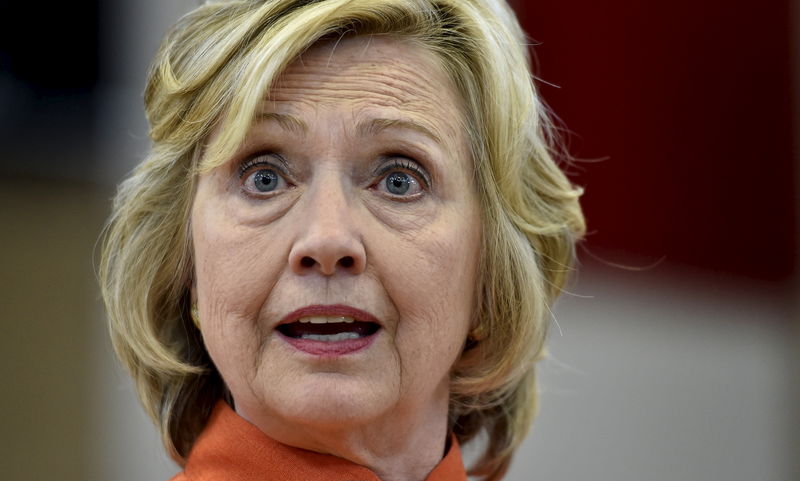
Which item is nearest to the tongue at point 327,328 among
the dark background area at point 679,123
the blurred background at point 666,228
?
the blurred background at point 666,228

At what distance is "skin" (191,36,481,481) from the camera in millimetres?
1868

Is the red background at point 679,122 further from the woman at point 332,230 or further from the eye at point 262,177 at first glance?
the eye at point 262,177

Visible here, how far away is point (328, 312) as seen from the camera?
1.86 m

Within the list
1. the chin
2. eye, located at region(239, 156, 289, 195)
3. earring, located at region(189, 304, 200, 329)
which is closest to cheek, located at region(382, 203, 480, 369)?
the chin

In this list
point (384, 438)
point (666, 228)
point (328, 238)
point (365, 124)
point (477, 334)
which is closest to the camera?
point (328, 238)

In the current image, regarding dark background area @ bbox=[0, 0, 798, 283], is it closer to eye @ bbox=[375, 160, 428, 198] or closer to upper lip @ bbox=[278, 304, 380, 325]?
eye @ bbox=[375, 160, 428, 198]

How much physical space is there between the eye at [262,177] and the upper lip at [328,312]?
0.69ft

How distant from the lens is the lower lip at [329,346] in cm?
186

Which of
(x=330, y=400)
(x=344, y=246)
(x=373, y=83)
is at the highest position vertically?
(x=373, y=83)

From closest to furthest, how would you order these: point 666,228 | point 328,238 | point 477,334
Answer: point 328,238
point 477,334
point 666,228

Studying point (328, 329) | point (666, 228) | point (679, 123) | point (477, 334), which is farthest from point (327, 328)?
point (679, 123)

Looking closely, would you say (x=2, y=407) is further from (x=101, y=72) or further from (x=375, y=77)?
(x=375, y=77)

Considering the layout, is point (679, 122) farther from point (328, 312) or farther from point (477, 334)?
point (328, 312)

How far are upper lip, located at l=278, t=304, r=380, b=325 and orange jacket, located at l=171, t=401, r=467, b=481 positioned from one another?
24 cm
